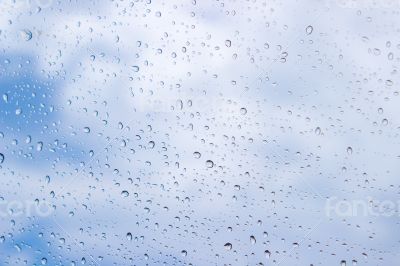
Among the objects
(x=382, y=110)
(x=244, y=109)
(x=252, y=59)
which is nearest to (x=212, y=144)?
(x=244, y=109)

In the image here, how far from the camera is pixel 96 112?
10.3ft

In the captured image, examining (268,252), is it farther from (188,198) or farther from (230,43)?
(230,43)

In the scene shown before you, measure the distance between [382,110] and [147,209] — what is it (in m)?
1.81

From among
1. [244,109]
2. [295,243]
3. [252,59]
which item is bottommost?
[295,243]

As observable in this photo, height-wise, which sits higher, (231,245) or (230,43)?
(230,43)

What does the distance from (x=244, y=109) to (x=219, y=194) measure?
0.65 m

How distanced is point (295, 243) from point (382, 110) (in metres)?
1.15

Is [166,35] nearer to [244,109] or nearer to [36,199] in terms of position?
[244,109]

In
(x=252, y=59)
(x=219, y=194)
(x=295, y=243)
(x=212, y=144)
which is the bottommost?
(x=295, y=243)

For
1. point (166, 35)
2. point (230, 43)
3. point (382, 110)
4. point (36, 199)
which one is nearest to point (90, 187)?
point (36, 199)

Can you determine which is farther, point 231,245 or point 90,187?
point 90,187

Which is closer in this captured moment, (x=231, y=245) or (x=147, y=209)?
(x=231, y=245)

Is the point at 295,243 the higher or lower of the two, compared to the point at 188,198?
lower

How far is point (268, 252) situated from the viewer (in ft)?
9.59
